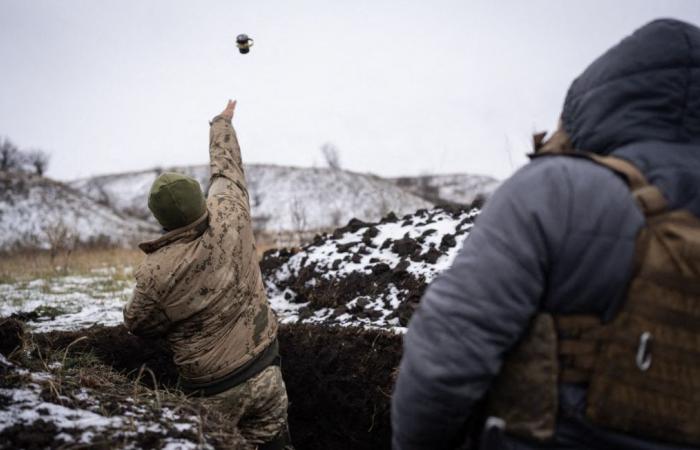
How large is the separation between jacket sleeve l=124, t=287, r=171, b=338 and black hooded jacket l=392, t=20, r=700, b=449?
2348 mm

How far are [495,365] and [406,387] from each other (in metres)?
0.26

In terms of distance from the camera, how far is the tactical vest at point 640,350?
1176 mm

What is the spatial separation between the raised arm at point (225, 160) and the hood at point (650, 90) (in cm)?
277

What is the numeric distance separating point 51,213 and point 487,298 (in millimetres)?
37778

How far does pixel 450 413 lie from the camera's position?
127cm

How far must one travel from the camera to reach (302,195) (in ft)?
139

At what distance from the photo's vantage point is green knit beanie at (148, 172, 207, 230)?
304 centimetres

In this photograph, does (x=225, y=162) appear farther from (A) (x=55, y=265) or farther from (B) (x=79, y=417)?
(A) (x=55, y=265)

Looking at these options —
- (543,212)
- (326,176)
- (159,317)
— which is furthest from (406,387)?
(326,176)

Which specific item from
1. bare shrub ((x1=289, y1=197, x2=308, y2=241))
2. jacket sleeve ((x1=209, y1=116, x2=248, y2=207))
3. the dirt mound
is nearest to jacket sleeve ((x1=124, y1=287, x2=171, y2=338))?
the dirt mound

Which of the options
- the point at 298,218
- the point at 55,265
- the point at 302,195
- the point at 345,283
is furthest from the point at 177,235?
the point at 302,195

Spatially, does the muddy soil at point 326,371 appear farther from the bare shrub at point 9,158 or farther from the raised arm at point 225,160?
the bare shrub at point 9,158

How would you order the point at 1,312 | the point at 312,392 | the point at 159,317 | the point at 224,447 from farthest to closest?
1. the point at 1,312
2. the point at 312,392
3. the point at 159,317
4. the point at 224,447

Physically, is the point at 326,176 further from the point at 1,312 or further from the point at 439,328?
the point at 439,328
